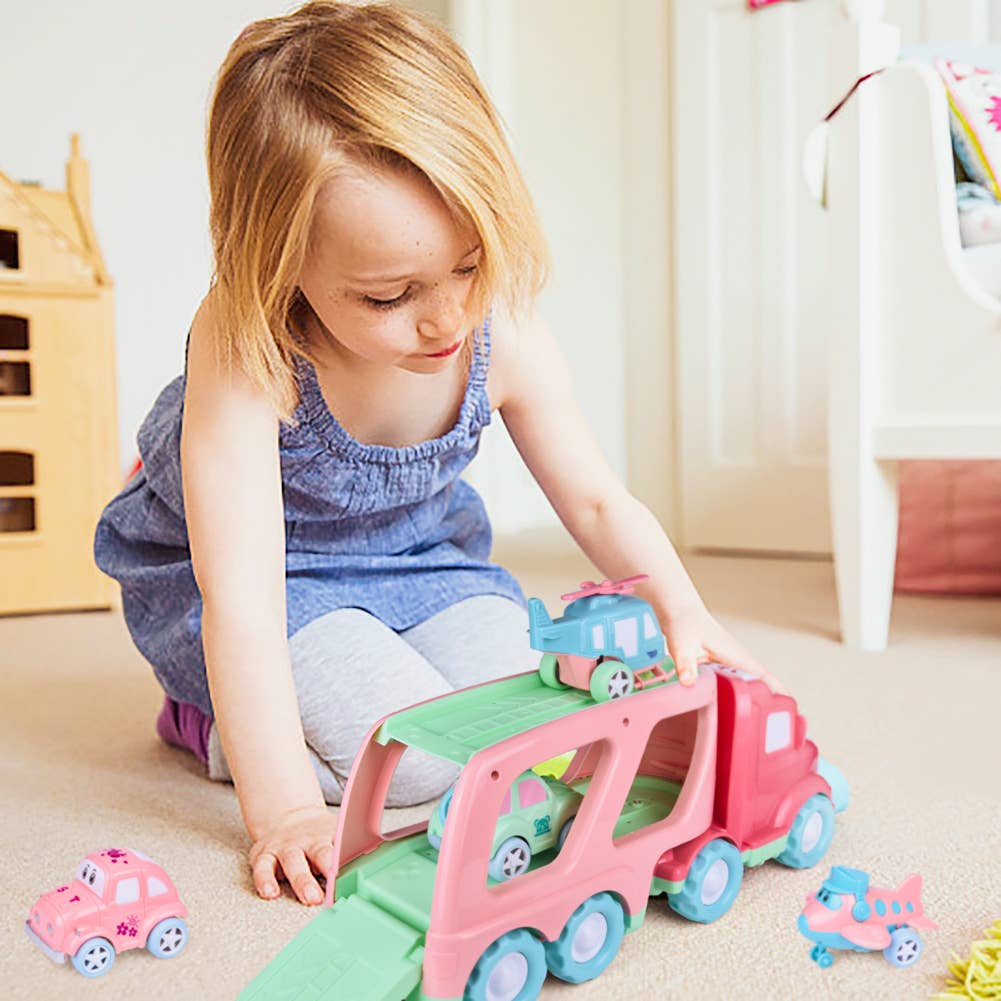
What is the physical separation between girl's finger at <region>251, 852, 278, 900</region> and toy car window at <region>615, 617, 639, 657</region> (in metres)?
0.23

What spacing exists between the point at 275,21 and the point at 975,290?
0.76m

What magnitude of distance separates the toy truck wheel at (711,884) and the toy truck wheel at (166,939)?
0.79 ft

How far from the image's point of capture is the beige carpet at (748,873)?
1.75 ft

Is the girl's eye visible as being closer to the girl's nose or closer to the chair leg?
the girl's nose

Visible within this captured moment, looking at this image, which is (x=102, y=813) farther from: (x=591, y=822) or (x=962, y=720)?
(x=962, y=720)

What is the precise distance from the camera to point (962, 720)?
37.5 inches

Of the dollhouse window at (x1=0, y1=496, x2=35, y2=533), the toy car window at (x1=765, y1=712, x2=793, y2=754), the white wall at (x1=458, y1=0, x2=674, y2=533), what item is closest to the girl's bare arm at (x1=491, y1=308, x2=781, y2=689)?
the toy car window at (x1=765, y1=712, x2=793, y2=754)

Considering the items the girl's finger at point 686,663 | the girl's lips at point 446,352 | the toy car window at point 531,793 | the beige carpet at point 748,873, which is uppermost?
the girl's lips at point 446,352

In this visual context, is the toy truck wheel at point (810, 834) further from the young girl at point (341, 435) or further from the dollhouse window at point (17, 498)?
the dollhouse window at point (17, 498)

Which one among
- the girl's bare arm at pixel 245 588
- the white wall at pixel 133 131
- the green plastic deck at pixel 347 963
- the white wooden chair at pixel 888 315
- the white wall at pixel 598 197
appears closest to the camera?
the green plastic deck at pixel 347 963

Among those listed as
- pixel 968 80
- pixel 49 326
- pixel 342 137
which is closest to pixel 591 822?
pixel 342 137

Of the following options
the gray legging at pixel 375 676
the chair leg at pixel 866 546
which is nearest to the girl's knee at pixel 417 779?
the gray legging at pixel 375 676

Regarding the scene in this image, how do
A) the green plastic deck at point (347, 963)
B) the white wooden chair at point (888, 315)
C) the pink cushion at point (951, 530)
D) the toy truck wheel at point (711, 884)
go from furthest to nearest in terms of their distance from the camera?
the pink cushion at point (951, 530) → the white wooden chair at point (888, 315) → the toy truck wheel at point (711, 884) → the green plastic deck at point (347, 963)

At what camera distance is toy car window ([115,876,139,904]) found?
555 mm
